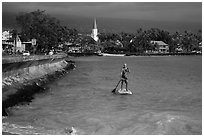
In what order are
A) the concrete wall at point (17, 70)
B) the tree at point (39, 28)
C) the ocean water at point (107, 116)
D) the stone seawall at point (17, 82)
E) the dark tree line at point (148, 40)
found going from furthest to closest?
the dark tree line at point (148, 40)
the tree at point (39, 28)
the concrete wall at point (17, 70)
the stone seawall at point (17, 82)
the ocean water at point (107, 116)

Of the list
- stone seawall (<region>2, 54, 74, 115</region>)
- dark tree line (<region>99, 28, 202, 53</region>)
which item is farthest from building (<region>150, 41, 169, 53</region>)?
stone seawall (<region>2, 54, 74, 115</region>)

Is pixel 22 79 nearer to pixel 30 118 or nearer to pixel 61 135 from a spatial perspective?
pixel 30 118

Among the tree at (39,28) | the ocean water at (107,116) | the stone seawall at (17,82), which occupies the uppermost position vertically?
the tree at (39,28)

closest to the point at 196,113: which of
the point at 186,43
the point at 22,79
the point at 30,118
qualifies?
the point at 30,118

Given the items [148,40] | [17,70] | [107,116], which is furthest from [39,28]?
[148,40]

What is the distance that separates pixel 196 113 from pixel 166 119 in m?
2.18

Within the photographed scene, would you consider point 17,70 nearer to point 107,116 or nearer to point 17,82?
point 17,82

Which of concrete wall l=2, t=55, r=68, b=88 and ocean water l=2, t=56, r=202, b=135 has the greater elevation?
concrete wall l=2, t=55, r=68, b=88

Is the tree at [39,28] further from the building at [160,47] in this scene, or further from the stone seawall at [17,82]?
the building at [160,47]

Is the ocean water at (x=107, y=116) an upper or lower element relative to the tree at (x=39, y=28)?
lower

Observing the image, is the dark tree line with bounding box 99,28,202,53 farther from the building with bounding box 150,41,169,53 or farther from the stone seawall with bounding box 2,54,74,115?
the stone seawall with bounding box 2,54,74,115

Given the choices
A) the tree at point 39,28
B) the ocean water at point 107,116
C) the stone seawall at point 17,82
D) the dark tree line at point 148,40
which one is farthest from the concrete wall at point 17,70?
the dark tree line at point 148,40

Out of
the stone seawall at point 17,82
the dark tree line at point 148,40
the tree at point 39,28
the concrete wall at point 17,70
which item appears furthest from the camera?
the dark tree line at point 148,40

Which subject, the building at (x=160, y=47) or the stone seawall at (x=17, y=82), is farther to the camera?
the building at (x=160, y=47)
